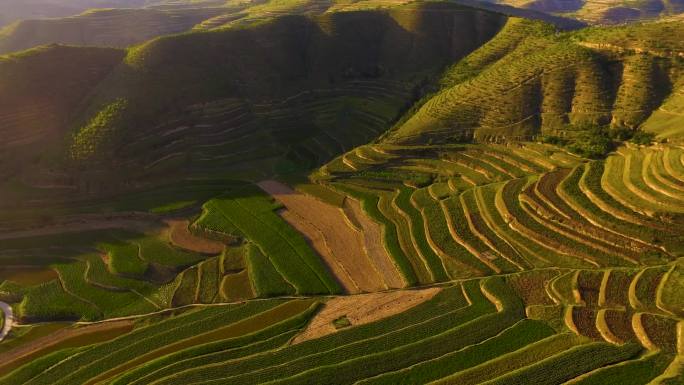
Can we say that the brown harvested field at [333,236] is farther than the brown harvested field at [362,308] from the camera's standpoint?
Yes

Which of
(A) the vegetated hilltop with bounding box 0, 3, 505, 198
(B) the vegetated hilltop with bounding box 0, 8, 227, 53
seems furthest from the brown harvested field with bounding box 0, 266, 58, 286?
(B) the vegetated hilltop with bounding box 0, 8, 227, 53

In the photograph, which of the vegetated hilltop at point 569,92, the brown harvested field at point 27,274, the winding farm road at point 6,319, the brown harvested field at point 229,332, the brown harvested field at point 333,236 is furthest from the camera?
the vegetated hilltop at point 569,92

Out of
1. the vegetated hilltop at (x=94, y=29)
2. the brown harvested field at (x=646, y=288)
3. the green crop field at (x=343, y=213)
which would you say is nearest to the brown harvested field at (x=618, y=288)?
the green crop field at (x=343, y=213)

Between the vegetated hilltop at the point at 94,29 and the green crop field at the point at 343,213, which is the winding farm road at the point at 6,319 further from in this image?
the vegetated hilltop at the point at 94,29

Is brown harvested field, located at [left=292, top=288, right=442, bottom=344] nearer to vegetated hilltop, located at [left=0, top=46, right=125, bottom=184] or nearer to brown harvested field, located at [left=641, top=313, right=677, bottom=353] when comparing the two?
brown harvested field, located at [left=641, top=313, right=677, bottom=353]

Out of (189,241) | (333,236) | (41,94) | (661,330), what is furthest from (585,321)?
(41,94)

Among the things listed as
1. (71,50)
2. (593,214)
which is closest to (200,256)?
(593,214)
